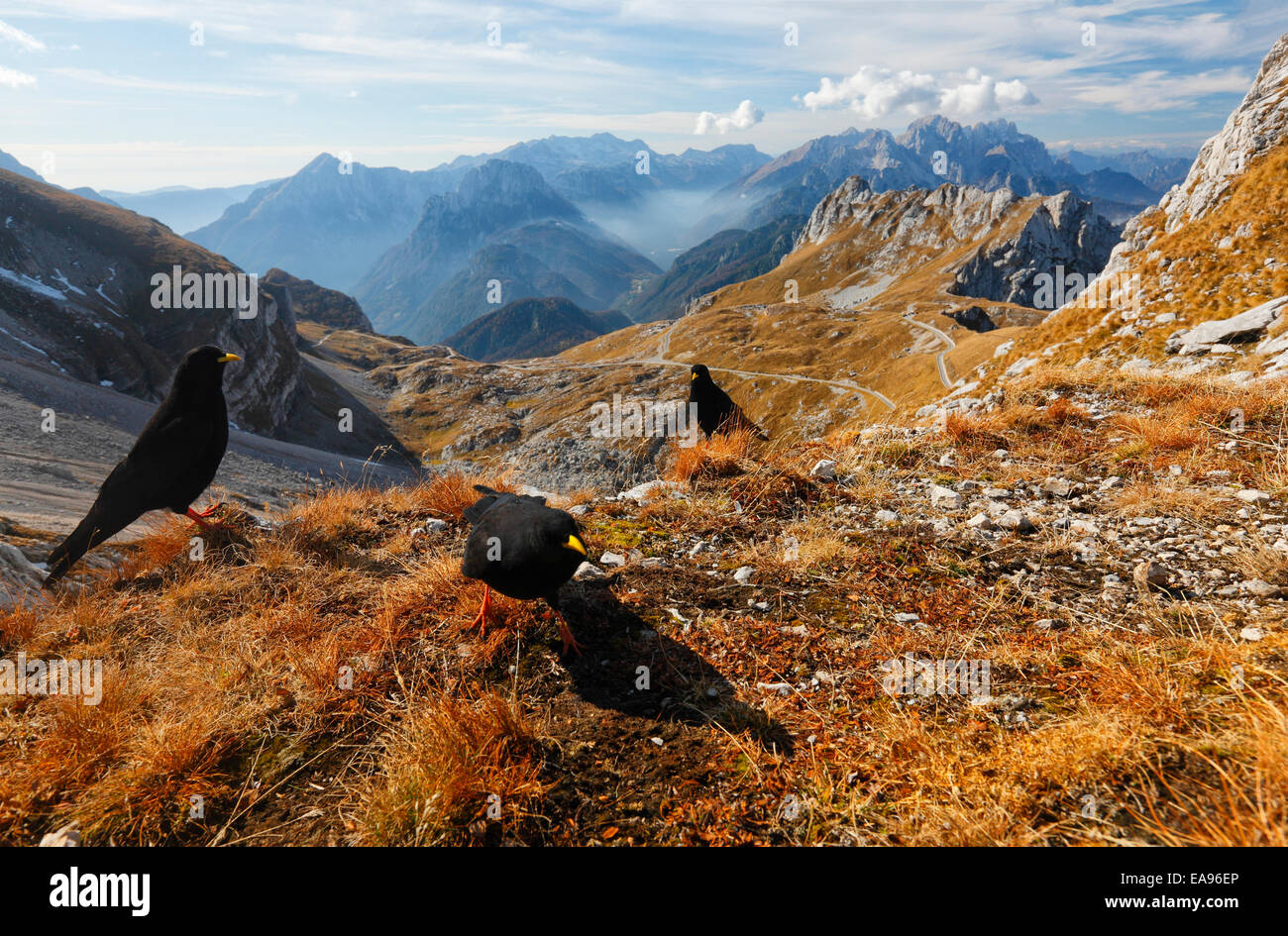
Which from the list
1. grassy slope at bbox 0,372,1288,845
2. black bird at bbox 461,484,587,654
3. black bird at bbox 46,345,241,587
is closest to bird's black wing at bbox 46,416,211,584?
black bird at bbox 46,345,241,587

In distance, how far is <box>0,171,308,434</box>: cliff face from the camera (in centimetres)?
7506

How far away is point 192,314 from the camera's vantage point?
325ft

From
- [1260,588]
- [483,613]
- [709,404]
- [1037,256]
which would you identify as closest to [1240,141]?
[709,404]

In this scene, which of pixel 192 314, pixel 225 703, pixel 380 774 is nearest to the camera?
pixel 380 774

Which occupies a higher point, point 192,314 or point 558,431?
point 192,314

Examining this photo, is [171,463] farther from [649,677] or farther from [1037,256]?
[1037,256]

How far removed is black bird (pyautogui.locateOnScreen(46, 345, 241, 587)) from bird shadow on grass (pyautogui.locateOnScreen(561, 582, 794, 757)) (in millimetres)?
6092

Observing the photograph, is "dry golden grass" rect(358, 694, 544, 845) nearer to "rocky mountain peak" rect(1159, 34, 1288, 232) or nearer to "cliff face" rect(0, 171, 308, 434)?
"rocky mountain peak" rect(1159, 34, 1288, 232)

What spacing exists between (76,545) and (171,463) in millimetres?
1492

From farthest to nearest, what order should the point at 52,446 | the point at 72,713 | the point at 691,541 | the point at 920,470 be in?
the point at 52,446 < the point at 920,470 < the point at 691,541 < the point at 72,713

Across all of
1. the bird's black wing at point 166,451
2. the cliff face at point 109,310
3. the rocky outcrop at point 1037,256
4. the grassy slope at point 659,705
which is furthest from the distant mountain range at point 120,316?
the rocky outcrop at point 1037,256

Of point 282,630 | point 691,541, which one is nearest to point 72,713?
point 282,630
